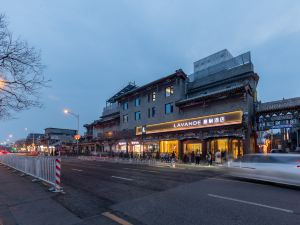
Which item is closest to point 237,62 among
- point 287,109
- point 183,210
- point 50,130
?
point 287,109

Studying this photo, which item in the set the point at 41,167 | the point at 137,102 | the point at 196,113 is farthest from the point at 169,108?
the point at 41,167

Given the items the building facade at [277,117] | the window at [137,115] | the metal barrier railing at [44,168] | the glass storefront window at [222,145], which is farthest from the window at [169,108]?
the metal barrier railing at [44,168]

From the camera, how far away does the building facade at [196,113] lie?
2745 cm

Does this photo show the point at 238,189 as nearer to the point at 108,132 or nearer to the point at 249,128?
the point at 249,128

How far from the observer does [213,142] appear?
2975 cm

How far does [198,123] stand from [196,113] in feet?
7.82

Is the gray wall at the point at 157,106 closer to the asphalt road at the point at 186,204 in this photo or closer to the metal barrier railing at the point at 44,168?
the metal barrier railing at the point at 44,168

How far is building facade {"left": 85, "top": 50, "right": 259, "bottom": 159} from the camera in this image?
27.5 meters

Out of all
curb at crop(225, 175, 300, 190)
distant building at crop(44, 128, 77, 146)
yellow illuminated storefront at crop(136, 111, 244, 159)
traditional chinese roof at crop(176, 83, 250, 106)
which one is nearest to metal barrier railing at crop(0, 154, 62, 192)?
curb at crop(225, 175, 300, 190)

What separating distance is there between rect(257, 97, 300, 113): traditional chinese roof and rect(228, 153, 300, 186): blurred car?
1519 centimetres

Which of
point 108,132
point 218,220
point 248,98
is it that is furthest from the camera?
point 108,132

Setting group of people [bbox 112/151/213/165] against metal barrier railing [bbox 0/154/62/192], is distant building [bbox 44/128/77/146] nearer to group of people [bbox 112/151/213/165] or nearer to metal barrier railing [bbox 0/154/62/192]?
group of people [bbox 112/151/213/165]

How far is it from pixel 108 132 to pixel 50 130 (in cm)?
5999

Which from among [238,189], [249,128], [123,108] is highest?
[123,108]
